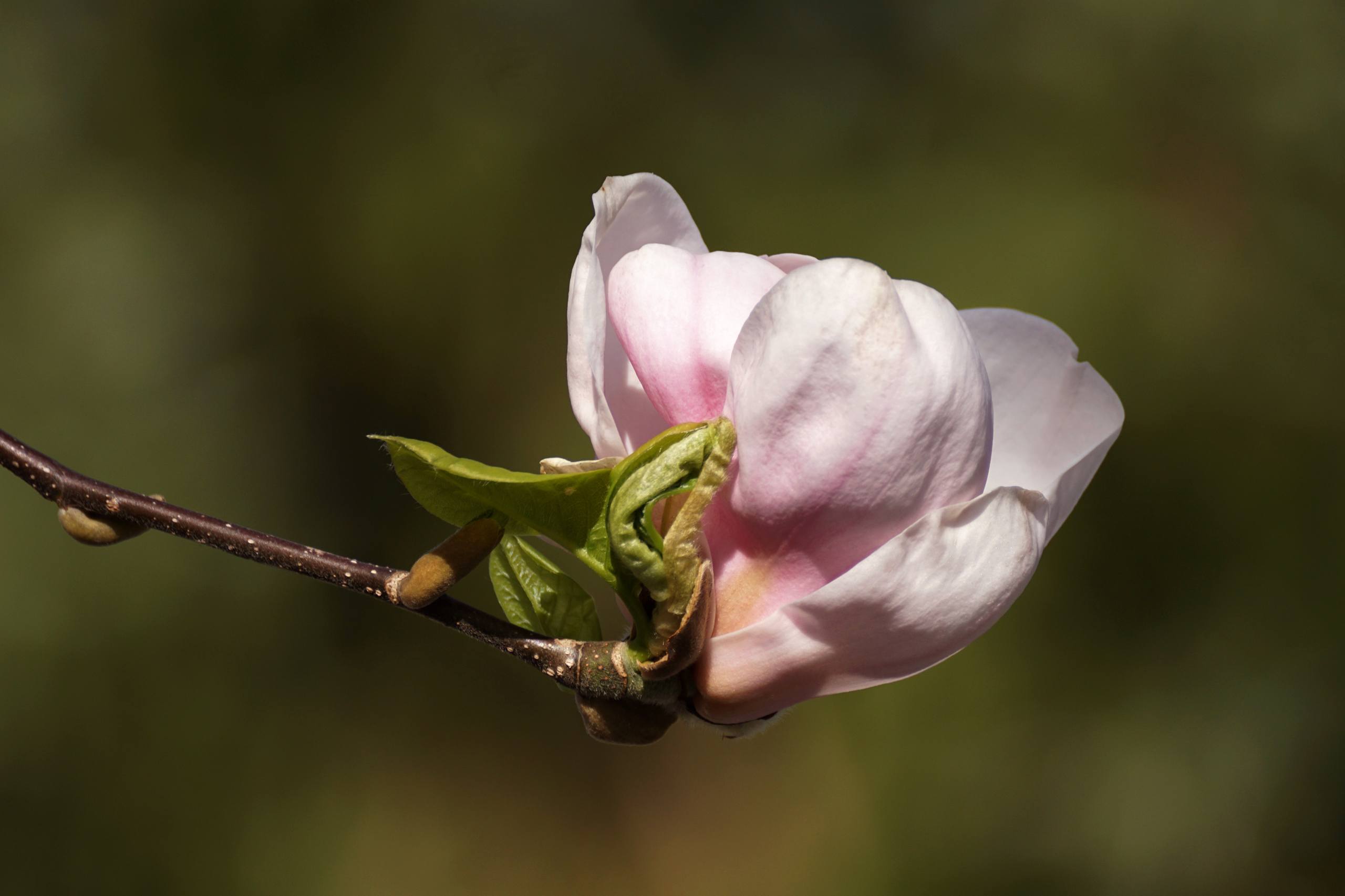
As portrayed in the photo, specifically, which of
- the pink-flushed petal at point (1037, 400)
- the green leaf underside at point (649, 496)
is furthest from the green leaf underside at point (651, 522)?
the pink-flushed petal at point (1037, 400)

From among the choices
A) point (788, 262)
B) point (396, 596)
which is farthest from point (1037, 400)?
point (396, 596)

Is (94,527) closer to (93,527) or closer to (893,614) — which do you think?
(93,527)

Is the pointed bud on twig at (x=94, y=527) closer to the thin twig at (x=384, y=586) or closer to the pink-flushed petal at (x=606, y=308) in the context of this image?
the thin twig at (x=384, y=586)

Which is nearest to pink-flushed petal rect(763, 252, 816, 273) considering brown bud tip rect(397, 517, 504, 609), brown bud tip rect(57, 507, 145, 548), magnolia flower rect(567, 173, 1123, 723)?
magnolia flower rect(567, 173, 1123, 723)

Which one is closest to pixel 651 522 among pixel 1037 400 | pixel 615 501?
pixel 615 501

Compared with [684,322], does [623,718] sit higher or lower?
lower
